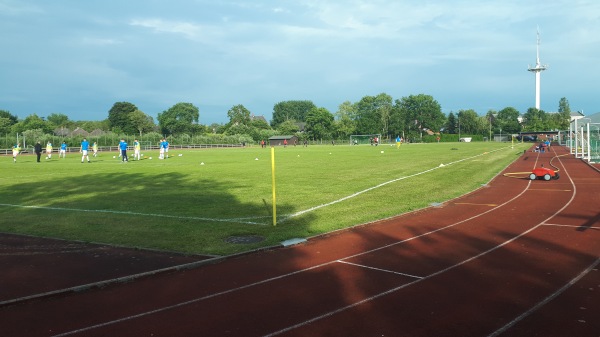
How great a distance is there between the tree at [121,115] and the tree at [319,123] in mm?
55914

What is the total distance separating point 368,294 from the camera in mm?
6367

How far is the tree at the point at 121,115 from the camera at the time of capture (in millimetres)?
138375

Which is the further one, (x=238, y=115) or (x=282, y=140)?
(x=238, y=115)

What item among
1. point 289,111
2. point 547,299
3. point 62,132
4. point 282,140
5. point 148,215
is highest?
point 289,111

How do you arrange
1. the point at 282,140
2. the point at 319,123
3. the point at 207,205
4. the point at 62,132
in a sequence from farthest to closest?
1. the point at 319,123
2. the point at 62,132
3. the point at 282,140
4. the point at 207,205

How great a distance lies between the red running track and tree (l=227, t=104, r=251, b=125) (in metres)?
140

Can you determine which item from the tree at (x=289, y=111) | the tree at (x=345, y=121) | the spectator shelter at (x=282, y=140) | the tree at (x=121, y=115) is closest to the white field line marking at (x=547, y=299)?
the spectator shelter at (x=282, y=140)

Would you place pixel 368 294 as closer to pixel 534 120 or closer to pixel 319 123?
pixel 319 123

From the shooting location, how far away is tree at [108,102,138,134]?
13838 cm

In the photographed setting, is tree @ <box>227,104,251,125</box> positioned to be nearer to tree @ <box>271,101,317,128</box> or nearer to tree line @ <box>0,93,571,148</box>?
tree line @ <box>0,93,571,148</box>

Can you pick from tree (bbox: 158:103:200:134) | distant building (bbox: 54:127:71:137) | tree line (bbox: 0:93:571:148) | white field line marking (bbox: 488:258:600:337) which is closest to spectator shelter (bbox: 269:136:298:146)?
tree line (bbox: 0:93:571:148)

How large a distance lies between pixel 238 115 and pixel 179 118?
749 inches

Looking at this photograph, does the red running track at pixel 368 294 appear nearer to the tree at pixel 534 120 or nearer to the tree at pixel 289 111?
the tree at pixel 534 120

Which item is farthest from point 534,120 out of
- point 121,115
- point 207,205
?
point 207,205
